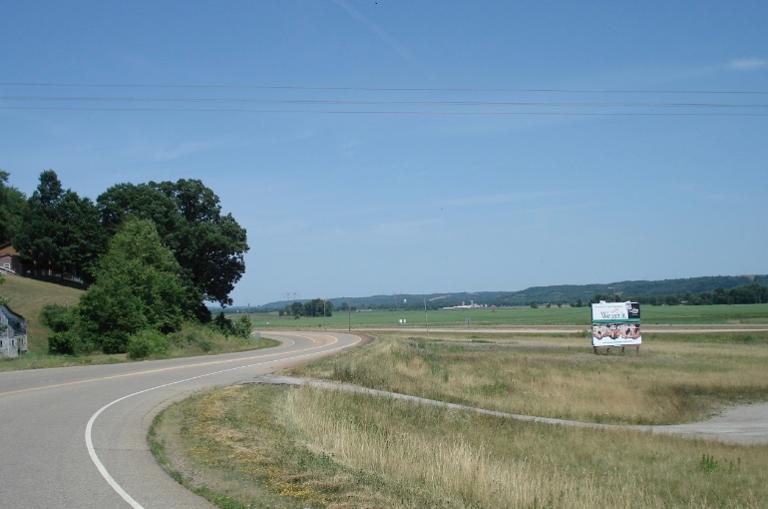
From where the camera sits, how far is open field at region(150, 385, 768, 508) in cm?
1015

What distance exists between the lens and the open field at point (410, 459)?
10148 millimetres

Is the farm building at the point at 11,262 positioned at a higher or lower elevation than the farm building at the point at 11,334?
higher

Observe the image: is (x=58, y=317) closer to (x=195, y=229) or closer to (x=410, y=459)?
(x=195, y=229)

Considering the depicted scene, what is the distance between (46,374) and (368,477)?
22.7 m

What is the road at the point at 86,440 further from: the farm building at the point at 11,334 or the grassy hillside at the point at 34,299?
the grassy hillside at the point at 34,299

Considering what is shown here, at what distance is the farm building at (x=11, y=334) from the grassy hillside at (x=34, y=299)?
157 centimetres

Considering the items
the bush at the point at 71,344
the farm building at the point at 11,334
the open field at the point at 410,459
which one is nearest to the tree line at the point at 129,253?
the bush at the point at 71,344

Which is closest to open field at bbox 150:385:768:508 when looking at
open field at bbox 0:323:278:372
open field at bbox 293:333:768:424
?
open field at bbox 293:333:768:424

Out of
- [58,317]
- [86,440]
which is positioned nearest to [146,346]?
[58,317]

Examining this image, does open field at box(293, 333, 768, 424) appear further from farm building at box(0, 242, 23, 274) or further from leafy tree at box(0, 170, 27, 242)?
leafy tree at box(0, 170, 27, 242)

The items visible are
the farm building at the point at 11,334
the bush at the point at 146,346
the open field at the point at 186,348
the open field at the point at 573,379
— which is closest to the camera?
the open field at the point at 573,379

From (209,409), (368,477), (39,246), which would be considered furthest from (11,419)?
(39,246)

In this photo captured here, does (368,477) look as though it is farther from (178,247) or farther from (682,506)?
(178,247)

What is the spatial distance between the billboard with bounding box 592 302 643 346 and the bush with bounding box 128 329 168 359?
34.4 meters
